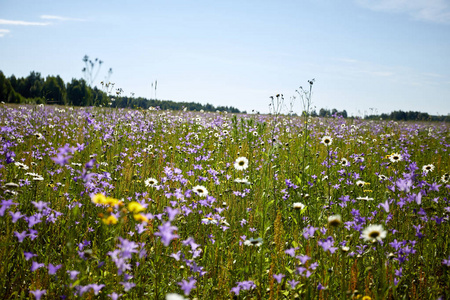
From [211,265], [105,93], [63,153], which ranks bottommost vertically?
[211,265]

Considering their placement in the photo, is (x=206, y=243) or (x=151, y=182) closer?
(x=206, y=243)

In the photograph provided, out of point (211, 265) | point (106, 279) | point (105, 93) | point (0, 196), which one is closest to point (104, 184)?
point (0, 196)

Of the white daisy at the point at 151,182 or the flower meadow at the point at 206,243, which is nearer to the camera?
the flower meadow at the point at 206,243

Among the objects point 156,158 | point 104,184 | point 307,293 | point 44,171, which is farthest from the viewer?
point 156,158

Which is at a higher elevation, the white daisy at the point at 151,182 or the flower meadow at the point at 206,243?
the white daisy at the point at 151,182

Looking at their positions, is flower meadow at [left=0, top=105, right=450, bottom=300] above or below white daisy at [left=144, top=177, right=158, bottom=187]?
below

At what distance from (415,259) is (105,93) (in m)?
5.14

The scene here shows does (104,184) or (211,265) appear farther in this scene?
(104,184)

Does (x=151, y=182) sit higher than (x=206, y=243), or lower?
higher

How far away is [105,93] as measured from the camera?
202 inches

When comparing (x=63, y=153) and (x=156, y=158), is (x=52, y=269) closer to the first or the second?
(x=63, y=153)

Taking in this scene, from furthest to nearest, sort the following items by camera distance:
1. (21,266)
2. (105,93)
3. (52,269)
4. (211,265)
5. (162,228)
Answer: (105,93), (211,265), (21,266), (52,269), (162,228)

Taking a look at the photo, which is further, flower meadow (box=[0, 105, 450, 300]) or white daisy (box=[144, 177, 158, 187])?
white daisy (box=[144, 177, 158, 187])

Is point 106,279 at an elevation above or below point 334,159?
below
